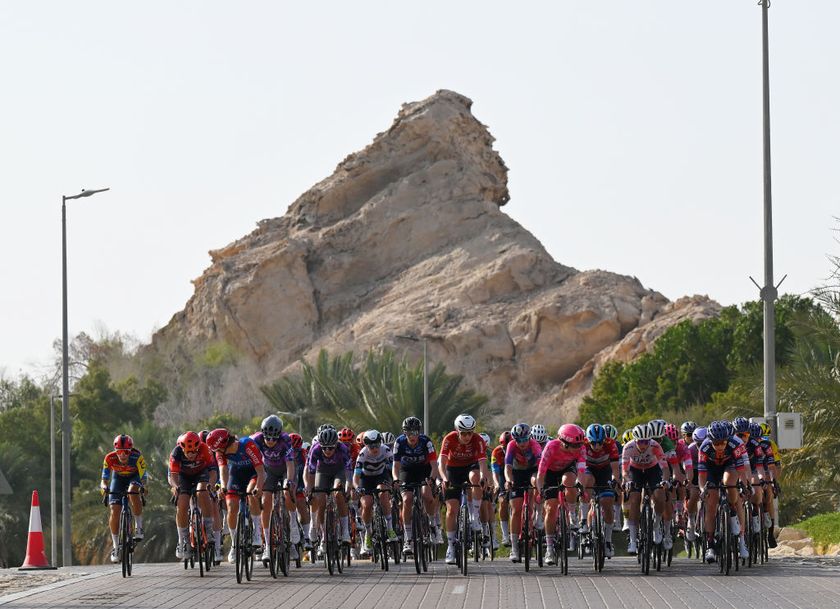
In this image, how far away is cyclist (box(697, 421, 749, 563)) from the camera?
21812 mm

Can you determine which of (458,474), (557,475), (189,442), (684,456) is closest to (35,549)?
(189,442)

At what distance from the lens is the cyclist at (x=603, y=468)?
22828mm

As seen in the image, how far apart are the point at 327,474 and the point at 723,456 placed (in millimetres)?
5173

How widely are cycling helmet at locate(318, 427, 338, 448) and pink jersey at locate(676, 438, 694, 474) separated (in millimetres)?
4523

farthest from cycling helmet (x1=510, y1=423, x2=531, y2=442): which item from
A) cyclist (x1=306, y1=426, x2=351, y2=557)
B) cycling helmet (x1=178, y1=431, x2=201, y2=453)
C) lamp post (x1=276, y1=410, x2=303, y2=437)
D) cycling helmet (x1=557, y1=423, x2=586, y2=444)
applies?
lamp post (x1=276, y1=410, x2=303, y2=437)

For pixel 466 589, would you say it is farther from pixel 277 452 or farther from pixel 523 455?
pixel 277 452

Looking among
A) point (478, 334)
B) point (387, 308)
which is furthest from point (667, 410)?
point (387, 308)

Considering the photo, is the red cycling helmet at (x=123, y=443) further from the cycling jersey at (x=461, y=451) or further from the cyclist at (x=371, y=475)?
the cycling jersey at (x=461, y=451)

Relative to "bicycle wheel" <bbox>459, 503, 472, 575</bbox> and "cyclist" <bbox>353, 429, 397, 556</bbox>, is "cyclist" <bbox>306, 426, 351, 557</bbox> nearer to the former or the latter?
"cyclist" <bbox>353, 429, 397, 556</bbox>

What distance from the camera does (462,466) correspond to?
23.0 meters

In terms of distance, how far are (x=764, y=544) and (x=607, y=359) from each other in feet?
233

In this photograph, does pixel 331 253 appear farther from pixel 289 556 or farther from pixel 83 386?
pixel 289 556

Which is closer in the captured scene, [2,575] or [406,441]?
[406,441]

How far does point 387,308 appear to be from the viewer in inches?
4373
